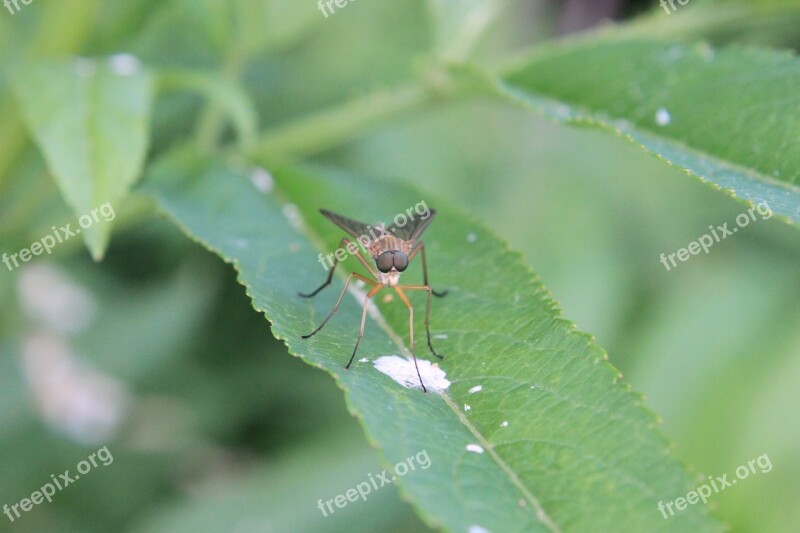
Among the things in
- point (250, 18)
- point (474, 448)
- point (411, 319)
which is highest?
point (250, 18)

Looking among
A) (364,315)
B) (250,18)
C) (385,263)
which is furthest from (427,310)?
(250,18)

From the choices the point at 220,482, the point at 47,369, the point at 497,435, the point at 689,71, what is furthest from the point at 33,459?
the point at 689,71

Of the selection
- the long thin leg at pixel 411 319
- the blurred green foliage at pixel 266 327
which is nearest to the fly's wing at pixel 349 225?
the long thin leg at pixel 411 319

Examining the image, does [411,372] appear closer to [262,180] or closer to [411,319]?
[411,319]

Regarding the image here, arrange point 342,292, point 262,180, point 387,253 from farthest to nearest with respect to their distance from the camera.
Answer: point 262,180 < point 387,253 < point 342,292

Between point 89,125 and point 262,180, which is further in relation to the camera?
point 262,180

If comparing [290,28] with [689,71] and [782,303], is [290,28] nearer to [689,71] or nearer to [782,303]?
[689,71]

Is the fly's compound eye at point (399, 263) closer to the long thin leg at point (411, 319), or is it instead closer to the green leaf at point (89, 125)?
the long thin leg at point (411, 319)
